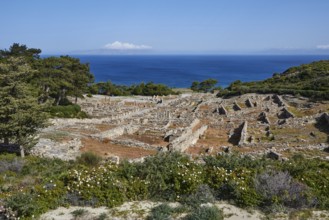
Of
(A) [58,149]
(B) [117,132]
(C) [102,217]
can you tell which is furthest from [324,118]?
(C) [102,217]

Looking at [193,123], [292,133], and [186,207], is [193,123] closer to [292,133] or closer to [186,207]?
[292,133]

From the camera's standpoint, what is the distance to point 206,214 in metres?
9.19

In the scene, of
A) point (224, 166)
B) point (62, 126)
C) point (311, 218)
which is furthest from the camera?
point (62, 126)

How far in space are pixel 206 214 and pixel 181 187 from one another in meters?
2.08

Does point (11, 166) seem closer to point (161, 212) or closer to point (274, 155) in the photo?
point (161, 212)

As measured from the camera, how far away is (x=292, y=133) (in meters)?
31.8

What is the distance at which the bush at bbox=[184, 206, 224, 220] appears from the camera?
30.0 feet

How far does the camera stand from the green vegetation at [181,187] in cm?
1009

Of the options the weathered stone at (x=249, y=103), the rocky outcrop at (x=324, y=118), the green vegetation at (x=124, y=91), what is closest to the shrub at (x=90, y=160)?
the rocky outcrop at (x=324, y=118)

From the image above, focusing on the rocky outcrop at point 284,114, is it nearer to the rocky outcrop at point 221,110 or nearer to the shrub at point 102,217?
the rocky outcrop at point 221,110

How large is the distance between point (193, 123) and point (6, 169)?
23.9m

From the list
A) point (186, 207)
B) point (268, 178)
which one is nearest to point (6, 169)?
point (186, 207)

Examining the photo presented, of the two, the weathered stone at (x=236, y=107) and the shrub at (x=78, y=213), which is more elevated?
the shrub at (x=78, y=213)

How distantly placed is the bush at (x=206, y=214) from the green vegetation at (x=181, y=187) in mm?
28
